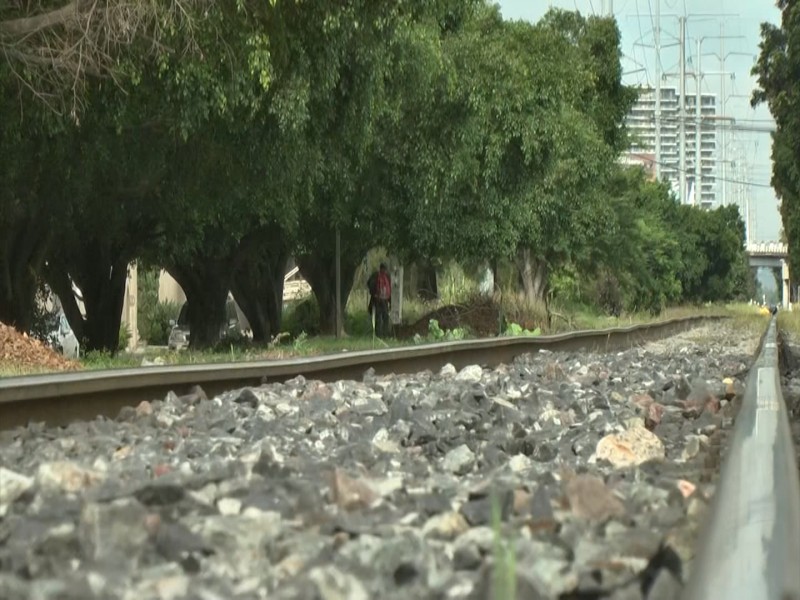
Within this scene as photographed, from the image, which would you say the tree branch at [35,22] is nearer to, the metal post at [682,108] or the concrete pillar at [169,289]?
the concrete pillar at [169,289]

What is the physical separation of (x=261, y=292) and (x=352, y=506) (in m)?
28.4

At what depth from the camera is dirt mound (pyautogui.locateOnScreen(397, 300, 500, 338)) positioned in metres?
27.8

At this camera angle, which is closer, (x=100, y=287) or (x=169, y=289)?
(x=100, y=287)

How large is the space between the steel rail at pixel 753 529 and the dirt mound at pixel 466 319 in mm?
23273

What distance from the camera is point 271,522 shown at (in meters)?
3.13

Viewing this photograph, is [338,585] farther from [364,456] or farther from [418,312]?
[418,312]

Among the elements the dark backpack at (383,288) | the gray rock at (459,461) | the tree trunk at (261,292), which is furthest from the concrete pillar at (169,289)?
the gray rock at (459,461)

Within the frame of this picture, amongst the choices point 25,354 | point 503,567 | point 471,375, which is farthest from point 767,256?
point 503,567

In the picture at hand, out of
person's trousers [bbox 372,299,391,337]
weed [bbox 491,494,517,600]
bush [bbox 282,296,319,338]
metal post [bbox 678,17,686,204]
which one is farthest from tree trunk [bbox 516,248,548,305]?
weed [bbox 491,494,517,600]

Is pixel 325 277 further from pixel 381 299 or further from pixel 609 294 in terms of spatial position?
pixel 609 294

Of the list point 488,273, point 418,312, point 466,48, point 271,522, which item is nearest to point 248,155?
point 466,48

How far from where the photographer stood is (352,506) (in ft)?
11.4

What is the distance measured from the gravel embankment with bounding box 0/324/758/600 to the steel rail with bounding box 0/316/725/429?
275 millimetres

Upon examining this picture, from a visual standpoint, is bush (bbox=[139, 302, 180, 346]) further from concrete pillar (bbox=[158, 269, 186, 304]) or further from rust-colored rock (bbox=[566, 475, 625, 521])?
rust-colored rock (bbox=[566, 475, 625, 521])
